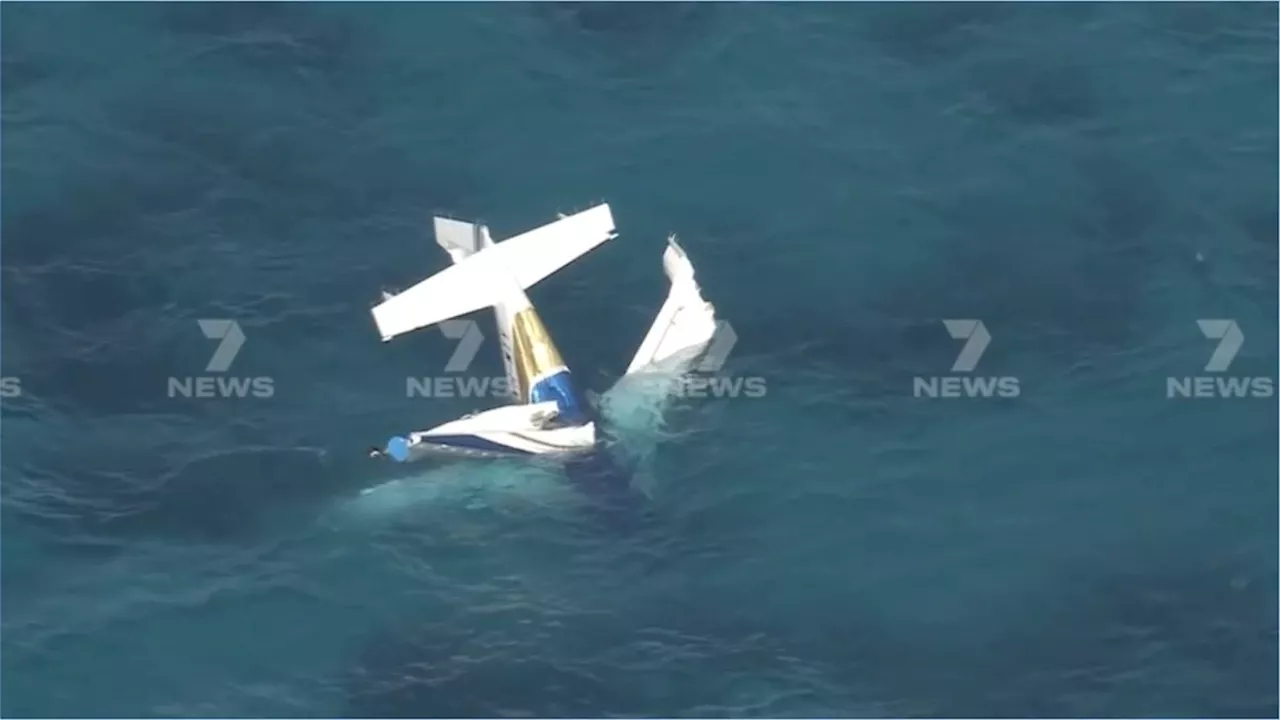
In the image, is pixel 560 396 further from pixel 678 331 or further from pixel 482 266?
pixel 482 266

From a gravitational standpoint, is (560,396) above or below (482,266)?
below

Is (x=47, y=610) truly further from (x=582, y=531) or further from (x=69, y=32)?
(x=69, y=32)

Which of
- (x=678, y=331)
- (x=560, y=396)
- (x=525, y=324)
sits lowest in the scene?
(x=560, y=396)

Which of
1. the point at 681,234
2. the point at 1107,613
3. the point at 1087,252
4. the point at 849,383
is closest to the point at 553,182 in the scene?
the point at 681,234

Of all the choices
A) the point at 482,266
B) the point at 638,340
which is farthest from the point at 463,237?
the point at 638,340

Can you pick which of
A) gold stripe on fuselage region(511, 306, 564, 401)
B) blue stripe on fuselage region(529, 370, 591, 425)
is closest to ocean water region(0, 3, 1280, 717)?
blue stripe on fuselage region(529, 370, 591, 425)

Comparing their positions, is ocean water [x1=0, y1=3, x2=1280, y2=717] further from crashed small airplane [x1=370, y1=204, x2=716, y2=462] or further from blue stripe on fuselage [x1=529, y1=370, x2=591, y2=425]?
blue stripe on fuselage [x1=529, y1=370, x2=591, y2=425]

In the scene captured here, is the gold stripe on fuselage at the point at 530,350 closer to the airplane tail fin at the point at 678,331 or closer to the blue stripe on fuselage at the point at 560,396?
the blue stripe on fuselage at the point at 560,396
